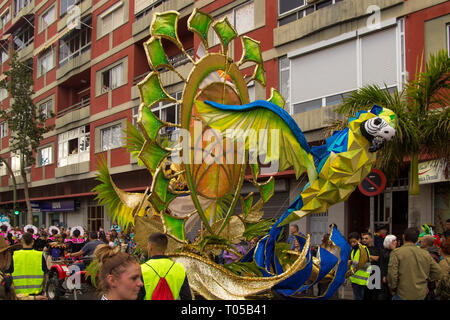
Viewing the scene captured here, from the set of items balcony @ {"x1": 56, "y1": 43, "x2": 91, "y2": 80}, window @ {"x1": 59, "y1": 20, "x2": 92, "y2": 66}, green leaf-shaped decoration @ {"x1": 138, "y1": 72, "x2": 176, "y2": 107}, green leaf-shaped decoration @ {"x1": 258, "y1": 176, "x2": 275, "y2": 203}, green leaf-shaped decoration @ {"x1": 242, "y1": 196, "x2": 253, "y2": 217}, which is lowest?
green leaf-shaped decoration @ {"x1": 242, "y1": 196, "x2": 253, "y2": 217}

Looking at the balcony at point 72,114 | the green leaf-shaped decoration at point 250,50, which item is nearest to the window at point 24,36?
the balcony at point 72,114

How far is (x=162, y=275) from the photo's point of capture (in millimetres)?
4172

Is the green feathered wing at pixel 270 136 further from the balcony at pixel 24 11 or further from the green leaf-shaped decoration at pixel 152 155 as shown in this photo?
the balcony at pixel 24 11

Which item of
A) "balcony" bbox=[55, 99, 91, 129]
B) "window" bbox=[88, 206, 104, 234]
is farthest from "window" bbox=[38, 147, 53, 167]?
"window" bbox=[88, 206, 104, 234]

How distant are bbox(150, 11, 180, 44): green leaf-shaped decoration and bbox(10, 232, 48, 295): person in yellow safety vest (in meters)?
3.38

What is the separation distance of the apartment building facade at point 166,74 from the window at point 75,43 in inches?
3.0

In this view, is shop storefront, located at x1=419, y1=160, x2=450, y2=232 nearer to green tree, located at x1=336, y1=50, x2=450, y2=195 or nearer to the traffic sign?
green tree, located at x1=336, y1=50, x2=450, y2=195

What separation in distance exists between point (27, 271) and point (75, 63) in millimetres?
22757

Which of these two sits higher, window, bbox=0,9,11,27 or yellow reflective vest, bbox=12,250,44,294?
window, bbox=0,9,11,27

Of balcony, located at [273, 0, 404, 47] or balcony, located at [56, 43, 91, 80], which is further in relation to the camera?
balcony, located at [56, 43, 91, 80]

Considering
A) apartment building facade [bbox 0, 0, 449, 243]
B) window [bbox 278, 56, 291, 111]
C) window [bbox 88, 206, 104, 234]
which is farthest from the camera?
window [bbox 88, 206, 104, 234]

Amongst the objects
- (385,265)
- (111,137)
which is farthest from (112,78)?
(385,265)

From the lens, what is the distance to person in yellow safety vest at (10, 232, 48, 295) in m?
6.83

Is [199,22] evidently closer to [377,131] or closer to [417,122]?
[377,131]
